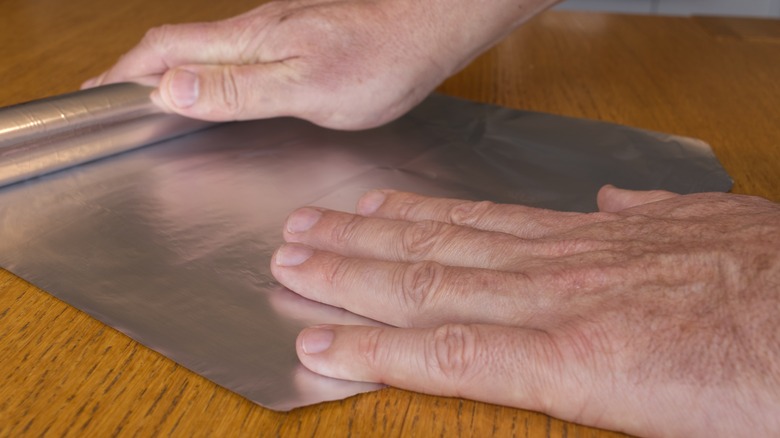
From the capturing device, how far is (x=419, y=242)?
69cm

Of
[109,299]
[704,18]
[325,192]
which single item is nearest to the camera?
[109,299]

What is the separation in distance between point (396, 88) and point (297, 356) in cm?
53

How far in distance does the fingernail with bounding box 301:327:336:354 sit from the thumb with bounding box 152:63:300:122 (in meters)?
0.49

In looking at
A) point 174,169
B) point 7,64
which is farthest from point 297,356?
point 7,64

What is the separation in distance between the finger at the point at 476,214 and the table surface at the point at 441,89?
21 cm

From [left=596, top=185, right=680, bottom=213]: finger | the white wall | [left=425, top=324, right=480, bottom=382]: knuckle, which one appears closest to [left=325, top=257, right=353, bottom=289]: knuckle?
[left=425, top=324, right=480, bottom=382]: knuckle

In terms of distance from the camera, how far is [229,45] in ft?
3.41

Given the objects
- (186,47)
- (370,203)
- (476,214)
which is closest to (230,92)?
(186,47)

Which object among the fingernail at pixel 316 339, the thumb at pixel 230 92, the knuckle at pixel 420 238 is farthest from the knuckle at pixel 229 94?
the fingernail at pixel 316 339

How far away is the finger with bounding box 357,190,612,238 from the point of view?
2.30 ft

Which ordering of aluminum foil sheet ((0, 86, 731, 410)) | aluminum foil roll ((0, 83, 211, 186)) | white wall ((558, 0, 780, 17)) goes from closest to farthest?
aluminum foil sheet ((0, 86, 731, 410)) < aluminum foil roll ((0, 83, 211, 186)) < white wall ((558, 0, 780, 17))

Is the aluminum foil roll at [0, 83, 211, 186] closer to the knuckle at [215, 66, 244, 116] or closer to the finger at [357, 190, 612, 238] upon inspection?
the knuckle at [215, 66, 244, 116]

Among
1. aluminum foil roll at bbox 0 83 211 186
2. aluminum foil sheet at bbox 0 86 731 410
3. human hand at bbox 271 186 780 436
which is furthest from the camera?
aluminum foil roll at bbox 0 83 211 186

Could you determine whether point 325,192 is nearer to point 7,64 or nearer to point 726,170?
point 726,170
